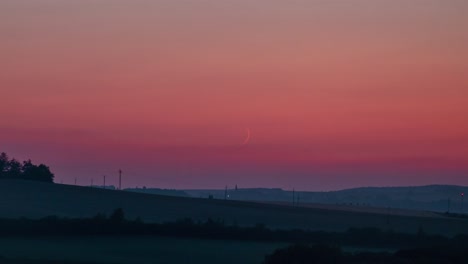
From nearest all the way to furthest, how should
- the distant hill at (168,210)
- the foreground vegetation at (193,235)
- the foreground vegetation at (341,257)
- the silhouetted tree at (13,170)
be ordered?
the foreground vegetation at (341,257), the foreground vegetation at (193,235), the distant hill at (168,210), the silhouetted tree at (13,170)

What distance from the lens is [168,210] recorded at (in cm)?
10712

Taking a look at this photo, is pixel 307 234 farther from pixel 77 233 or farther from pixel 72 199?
pixel 72 199

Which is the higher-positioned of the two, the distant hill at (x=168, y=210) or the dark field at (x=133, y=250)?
the distant hill at (x=168, y=210)

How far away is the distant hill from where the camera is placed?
97.2 metres

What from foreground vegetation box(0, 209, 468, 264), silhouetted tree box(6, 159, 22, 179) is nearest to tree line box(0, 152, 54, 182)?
silhouetted tree box(6, 159, 22, 179)

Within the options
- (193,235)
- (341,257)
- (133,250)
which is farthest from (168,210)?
(341,257)

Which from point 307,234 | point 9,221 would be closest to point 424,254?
Answer: point 307,234

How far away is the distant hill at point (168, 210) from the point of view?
9725 cm

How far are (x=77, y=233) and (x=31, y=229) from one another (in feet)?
10.3

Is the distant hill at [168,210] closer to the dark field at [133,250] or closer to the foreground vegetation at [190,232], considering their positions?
the foreground vegetation at [190,232]

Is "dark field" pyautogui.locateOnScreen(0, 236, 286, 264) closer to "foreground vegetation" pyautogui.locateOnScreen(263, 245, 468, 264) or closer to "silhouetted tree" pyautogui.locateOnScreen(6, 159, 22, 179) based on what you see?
"foreground vegetation" pyautogui.locateOnScreen(263, 245, 468, 264)

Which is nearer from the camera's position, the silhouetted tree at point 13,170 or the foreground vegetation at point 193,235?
the foreground vegetation at point 193,235

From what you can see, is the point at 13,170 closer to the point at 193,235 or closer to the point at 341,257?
the point at 193,235

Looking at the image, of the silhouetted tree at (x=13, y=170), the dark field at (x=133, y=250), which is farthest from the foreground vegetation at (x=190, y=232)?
the silhouetted tree at (x=13, y=170)
